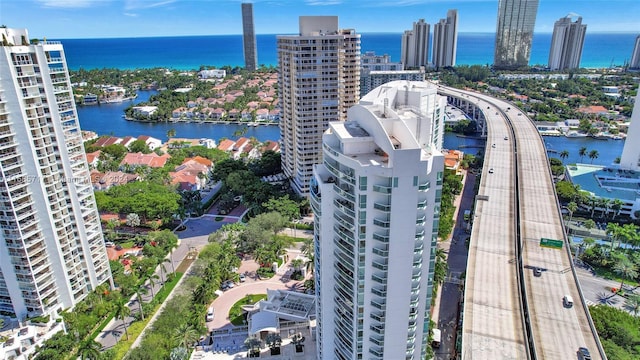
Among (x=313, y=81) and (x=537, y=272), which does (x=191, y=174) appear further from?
(x=537, y=272)

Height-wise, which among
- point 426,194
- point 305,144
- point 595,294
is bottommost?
point 595,294

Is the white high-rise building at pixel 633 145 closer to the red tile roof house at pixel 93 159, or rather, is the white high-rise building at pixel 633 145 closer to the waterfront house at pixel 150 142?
the waterfront house at pixel 150 142

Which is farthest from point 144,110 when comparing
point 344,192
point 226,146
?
point 344,192

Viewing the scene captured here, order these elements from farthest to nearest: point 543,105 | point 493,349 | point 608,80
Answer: point 608,80 < point 543,105 < point 493,349

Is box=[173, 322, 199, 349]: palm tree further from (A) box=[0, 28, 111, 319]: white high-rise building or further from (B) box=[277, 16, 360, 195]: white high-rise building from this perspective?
(B) box=[277, 16, 360, 195]: white high-rise building

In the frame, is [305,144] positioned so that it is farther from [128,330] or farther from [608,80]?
[608,80]

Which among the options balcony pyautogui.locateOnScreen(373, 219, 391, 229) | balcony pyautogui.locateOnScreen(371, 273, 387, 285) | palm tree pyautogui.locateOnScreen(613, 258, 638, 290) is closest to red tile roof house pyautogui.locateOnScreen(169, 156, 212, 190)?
balcony pyautogui.locateOnScreen(371, 273, 387, 285)

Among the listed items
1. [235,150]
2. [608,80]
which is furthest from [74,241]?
[608,80]
